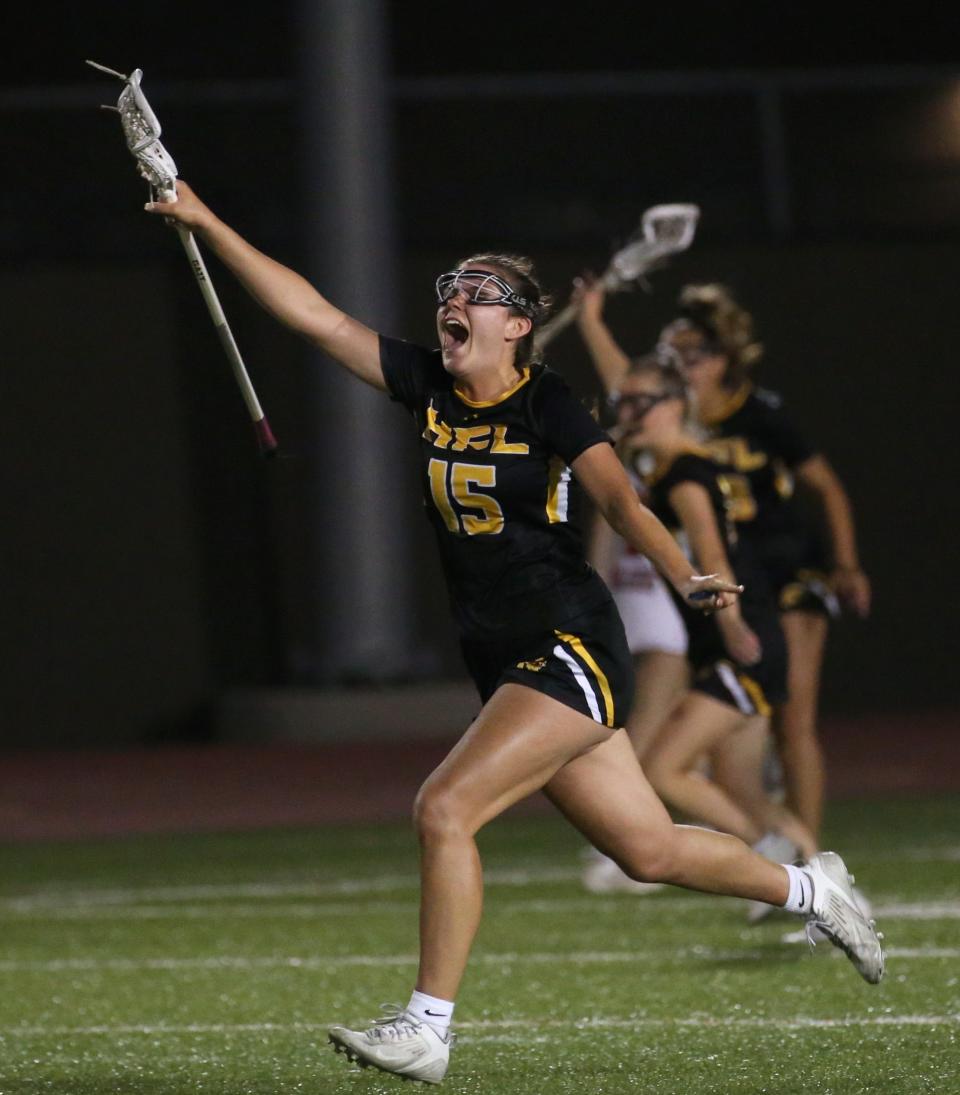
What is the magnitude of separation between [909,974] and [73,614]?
10881mm

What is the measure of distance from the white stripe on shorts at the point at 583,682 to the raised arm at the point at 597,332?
2.95 metres

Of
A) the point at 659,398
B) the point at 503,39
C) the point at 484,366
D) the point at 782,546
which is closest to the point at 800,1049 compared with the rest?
the point at 484,366

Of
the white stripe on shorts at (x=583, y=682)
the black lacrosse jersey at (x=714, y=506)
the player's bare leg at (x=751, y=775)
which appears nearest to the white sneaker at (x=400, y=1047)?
the white stripe on shorts at (x=583, y=682)

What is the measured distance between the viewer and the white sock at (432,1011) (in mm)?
5121

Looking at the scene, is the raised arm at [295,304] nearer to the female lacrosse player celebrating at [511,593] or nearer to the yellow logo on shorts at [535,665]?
the female lacrosse player celebrating at [511,593]

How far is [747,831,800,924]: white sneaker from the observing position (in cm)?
751

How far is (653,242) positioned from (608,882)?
258 cm

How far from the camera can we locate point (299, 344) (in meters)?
17.0

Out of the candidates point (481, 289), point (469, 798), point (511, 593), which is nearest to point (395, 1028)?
point (469, 798)

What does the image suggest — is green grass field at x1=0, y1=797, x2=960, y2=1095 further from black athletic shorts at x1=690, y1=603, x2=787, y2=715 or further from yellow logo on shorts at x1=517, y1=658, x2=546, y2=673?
yellow logo on shorts at x1=517, y1=658, x2=546, y2=673

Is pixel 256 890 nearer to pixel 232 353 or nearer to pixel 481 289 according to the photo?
pixel 232 353

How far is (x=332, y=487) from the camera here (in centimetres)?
1623

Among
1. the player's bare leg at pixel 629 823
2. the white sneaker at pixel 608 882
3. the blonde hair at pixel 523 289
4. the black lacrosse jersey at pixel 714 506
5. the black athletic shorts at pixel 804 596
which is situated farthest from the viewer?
the black athletic shorts at pixel 804 596

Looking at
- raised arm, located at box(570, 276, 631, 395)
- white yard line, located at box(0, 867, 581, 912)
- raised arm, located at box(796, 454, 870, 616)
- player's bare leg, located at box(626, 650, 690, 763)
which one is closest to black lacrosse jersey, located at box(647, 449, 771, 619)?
raised arm, located at box(570, 276, 631, 395)
